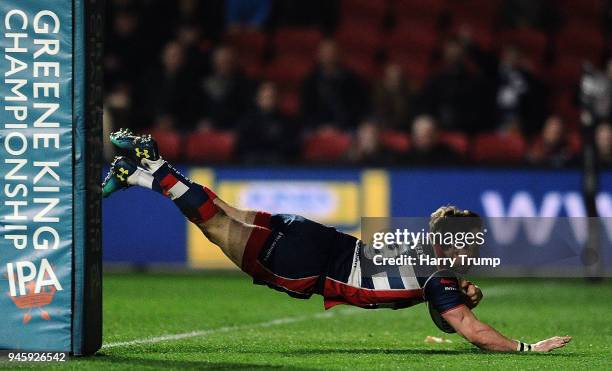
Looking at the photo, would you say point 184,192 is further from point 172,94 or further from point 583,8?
point 583,8

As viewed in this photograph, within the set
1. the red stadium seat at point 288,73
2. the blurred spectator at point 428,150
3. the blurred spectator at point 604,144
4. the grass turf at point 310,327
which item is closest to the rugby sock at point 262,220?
the grass turf at point 310,327

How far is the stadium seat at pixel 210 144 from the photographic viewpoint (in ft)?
57.1

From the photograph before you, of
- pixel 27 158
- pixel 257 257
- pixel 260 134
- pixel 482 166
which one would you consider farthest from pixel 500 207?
pixel 27 158

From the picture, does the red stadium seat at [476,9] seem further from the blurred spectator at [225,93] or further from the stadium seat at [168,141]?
the stadium seat at [168,141]

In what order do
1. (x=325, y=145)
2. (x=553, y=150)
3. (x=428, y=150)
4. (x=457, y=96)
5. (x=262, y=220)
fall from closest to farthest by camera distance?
(x=262, y=220) → (x=428, y=150) → (x=553, y=150) → (x=325, y=145) → (x=457, y=96)

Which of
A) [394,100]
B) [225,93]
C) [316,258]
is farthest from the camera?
[225,93]

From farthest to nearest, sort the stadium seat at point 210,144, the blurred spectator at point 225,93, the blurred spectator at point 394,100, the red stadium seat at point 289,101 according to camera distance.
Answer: the red stadium seat at point 289,101 < the blurred spectator at point 225,93 < the blurred spectator at point 394,100 < the stadium seat at point 210,144

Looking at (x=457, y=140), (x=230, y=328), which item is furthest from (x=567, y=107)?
(x=230, y=328)

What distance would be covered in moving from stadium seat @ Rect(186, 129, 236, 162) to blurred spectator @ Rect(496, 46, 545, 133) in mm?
3752

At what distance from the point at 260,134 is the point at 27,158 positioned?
9612 mm

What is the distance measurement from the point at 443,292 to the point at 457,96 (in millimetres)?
9594

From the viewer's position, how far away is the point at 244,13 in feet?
65.5

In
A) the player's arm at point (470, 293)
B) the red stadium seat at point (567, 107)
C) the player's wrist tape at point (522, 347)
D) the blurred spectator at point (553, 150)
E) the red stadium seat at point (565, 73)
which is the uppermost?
the red stadium seat at point (565, 73)

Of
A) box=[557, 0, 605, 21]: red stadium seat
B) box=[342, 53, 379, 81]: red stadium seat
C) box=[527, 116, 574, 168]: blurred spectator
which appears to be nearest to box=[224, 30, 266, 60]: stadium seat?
box=[342, 53, 379, 81]: red stadium seat
